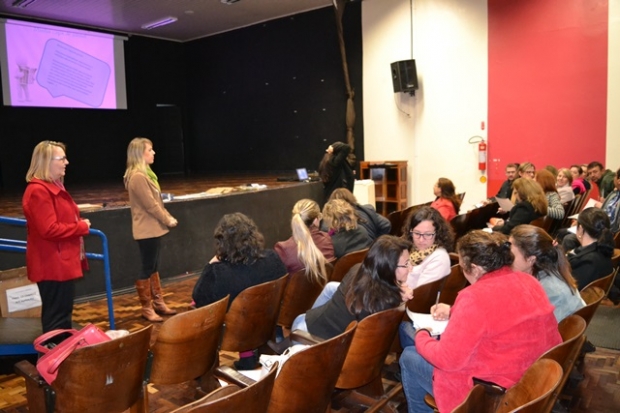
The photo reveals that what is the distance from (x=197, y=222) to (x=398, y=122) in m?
4.62

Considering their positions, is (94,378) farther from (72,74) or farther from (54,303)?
(72,74)

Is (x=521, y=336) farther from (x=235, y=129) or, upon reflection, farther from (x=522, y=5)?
(x=235, y=129)

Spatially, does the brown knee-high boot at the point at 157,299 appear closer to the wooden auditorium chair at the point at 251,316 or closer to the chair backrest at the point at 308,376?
the wooden auditorium chair at the point at 251,316

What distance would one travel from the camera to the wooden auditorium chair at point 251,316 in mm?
2492

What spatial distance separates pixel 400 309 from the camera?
7.00ft

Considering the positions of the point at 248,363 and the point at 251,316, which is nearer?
the point at 251,316

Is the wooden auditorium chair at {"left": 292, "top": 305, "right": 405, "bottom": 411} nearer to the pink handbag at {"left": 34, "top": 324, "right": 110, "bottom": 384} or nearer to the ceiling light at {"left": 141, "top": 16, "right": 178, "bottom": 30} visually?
the pink handbag at {"left": 34, "top": 324, "right": 110, "bottom": 384}

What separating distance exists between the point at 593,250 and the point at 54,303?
3.21m

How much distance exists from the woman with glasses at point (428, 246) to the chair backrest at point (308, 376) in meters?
1.16

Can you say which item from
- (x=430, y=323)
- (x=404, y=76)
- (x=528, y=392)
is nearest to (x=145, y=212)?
(x=430, y=323)

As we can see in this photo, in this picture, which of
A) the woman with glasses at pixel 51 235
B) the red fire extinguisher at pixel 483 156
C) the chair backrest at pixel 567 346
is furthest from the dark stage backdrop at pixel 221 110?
the chair backrest at pixel 567 346

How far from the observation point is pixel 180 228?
18.5 feet

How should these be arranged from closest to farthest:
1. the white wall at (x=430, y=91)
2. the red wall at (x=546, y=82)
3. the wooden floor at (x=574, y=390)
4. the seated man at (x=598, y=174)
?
the wooden floor at (x=574, y=390), the seated man at (x=598, y=174), the red wall at (x=546, y=82), the white wall at (x=430, y=91)

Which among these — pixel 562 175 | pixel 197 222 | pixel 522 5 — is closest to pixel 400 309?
pixel 197 222
